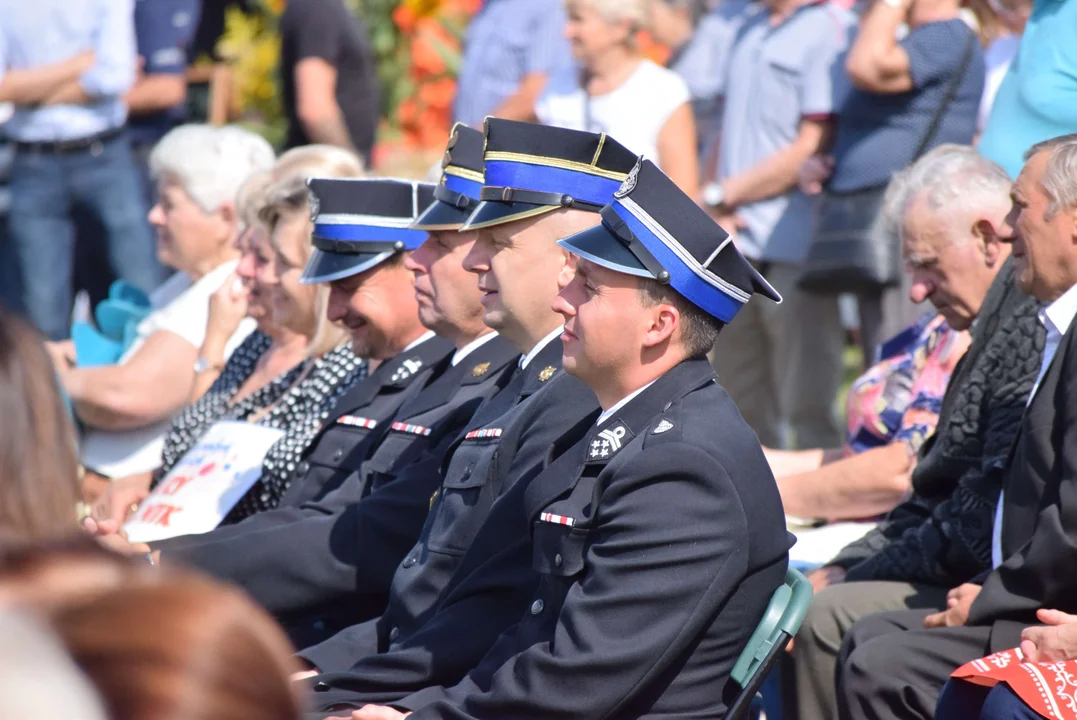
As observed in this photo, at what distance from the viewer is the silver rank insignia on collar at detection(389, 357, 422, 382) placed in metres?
3.94

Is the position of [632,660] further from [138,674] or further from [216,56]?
[216,56]

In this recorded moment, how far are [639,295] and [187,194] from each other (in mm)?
3276

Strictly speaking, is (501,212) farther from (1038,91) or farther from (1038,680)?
(1038,91)

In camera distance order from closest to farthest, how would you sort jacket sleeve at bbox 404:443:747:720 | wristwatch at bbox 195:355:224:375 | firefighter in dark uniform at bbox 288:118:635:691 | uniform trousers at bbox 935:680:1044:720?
jacket sleeve at bbox 404:443:747:720 → uniform trousers at bbox 935:680:1044:720 → firefighter in dark uniform at bbox 288:118:635:691 → wristwatch at bbox 195:355:224:375

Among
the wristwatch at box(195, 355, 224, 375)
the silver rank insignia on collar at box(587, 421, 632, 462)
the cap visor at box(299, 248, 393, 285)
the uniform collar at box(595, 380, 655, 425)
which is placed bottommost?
the wristwatch at box(195, 355, 224, 375)

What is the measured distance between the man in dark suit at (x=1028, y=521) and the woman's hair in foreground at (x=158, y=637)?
86.9 inches

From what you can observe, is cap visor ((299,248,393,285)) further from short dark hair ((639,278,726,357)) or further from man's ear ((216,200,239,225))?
man's ear ((216,200,239,225))

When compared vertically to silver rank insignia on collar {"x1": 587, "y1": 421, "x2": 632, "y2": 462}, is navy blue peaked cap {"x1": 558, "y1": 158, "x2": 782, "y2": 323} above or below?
above

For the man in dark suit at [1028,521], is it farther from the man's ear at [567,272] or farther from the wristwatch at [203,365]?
the wristwatch at [203,365]

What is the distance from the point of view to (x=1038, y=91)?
4.54 metres

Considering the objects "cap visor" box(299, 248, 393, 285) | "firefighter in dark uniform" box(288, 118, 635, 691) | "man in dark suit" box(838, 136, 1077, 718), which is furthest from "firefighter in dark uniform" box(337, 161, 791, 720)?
"cap visor" box(299, 248, 393, 285)

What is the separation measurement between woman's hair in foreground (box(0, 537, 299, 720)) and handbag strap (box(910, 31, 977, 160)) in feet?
15.7

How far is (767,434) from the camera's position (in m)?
6.66

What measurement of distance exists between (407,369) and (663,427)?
1451 mm
